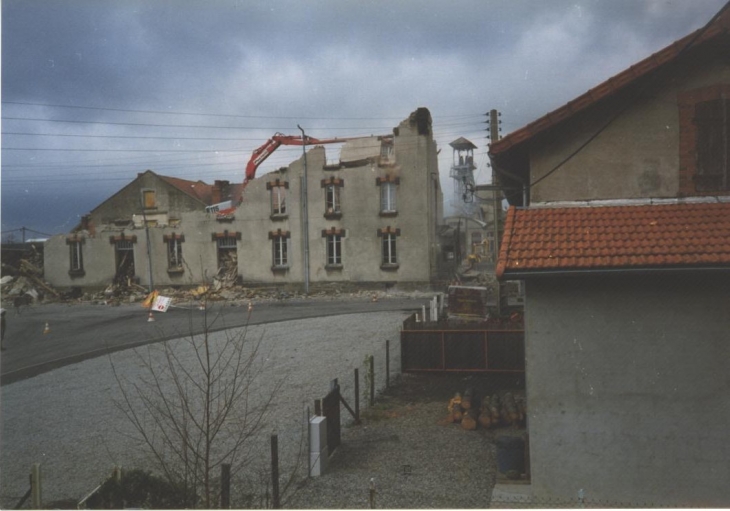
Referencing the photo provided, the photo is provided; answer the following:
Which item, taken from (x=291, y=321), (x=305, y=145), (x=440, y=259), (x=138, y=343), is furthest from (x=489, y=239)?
(x=138, y=343)

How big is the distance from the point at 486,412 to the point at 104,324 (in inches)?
790

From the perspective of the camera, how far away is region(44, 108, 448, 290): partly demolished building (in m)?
31.9

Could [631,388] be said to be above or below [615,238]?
below

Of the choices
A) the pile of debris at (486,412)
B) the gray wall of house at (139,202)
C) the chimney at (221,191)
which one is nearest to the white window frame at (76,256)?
the gray wall of house at (139,202)

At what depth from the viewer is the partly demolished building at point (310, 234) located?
1255 inches

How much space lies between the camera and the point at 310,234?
3312 centimetres

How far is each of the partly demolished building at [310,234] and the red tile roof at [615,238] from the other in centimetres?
2374

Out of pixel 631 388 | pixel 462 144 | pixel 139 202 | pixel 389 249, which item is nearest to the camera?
pixel 631 388

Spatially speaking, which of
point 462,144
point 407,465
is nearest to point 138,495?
point 407,465

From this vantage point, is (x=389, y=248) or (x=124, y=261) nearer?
(x=389, y=248)

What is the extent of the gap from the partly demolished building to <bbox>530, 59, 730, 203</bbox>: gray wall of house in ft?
75.8

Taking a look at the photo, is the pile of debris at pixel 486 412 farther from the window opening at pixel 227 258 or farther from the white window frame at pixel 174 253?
the white window frame at pixel 174 253

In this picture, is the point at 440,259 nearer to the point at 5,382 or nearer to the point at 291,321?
the point at 291,321

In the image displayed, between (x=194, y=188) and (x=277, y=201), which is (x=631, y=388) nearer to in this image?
(x=277, y=201)
